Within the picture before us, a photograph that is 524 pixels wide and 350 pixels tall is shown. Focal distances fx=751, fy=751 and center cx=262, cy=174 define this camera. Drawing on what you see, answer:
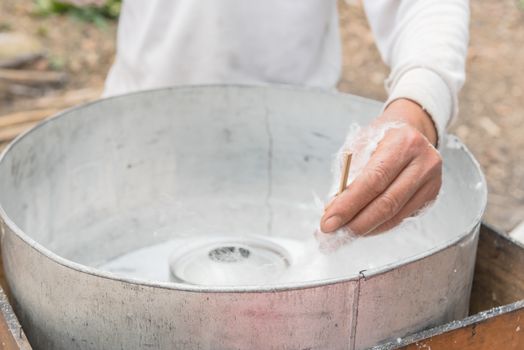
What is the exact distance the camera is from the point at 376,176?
1143mm

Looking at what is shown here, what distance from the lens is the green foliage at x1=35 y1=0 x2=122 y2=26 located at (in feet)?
19.7

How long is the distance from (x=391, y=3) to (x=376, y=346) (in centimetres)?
87

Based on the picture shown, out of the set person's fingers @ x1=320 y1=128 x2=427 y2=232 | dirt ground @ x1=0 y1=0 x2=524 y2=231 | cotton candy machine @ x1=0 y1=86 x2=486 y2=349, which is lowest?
dirt ground @ x1=0 y1=0 x2=524 y2=231

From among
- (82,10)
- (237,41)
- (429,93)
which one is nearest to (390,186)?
(429,93)

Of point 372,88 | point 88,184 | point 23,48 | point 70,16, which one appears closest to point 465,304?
point 88,184

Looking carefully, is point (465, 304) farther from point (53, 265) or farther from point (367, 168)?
point (53, 265)

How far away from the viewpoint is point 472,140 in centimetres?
447

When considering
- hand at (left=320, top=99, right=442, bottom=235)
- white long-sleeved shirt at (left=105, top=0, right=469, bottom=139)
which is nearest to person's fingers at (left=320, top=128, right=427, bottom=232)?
hand at (left=320, top=99, right=442, bottom=235)

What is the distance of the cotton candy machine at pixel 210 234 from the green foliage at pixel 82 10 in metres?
4.65

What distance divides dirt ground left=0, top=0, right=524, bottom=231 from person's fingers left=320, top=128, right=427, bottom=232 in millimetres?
2603

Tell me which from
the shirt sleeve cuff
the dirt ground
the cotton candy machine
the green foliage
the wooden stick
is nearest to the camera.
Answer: the cotton candy machine

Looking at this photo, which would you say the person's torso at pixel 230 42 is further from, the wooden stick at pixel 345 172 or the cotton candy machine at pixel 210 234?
the wooden stick at pixel 345 172

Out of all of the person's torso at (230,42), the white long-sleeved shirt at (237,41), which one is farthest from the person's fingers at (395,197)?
the person's torso at (230,42)

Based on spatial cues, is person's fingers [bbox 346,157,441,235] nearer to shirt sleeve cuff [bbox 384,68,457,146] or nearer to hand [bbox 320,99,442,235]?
hand [bbox 320,99,442,235]
